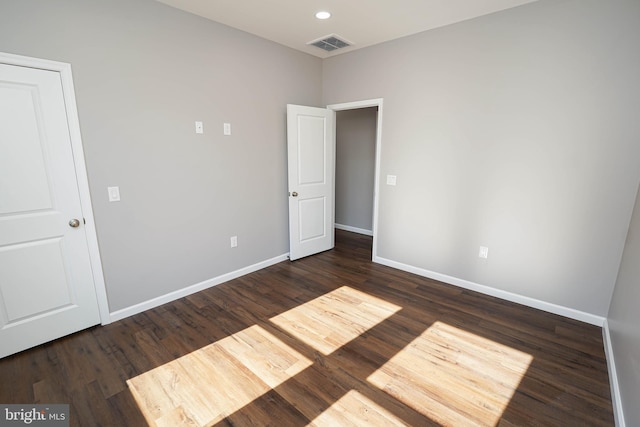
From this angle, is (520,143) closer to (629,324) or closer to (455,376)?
(629,324)

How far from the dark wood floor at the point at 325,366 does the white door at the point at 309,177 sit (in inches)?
46.4

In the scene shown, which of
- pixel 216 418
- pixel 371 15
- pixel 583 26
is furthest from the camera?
pixel 371 15

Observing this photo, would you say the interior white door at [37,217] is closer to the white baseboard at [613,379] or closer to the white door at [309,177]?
the white door at [309,177]

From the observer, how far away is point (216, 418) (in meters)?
1.62

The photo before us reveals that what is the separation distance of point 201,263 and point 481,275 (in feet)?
9.90

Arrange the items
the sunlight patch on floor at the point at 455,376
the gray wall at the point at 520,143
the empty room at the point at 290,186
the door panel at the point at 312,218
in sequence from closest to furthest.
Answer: the sunlight patch on floor at the point at 455,376, the empty room at the point at 290,186, the gray wall at the point at 520,143, the door panel at the point at 312,218

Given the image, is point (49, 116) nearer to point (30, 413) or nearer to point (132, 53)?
point (132, 53)

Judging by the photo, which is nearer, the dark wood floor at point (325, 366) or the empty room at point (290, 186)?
the dark wood floor at point (325, 366)

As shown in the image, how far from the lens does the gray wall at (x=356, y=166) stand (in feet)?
16.6

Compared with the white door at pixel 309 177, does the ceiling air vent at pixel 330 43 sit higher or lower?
higher

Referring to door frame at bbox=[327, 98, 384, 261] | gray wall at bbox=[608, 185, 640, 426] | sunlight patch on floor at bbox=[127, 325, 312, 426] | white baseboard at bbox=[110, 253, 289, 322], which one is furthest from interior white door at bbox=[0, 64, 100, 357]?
gray wall at bbox=[608, 185, 640, 426]

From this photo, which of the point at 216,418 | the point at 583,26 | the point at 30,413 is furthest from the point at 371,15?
the point at 30,413

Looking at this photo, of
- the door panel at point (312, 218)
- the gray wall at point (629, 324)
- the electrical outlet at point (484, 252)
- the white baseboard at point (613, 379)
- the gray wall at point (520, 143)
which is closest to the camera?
the gray wall at point (629, 324)

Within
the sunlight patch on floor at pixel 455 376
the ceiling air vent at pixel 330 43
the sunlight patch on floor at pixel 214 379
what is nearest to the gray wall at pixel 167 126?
the ceiling air vent at pixel 330 43
